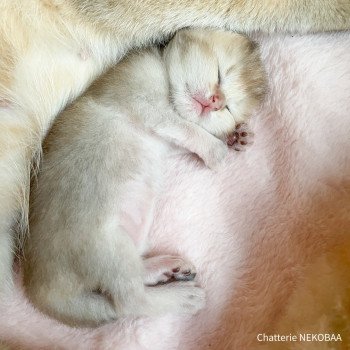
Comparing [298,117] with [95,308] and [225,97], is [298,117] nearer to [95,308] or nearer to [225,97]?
[225,97]

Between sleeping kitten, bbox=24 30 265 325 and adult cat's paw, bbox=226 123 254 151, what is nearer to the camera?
sleeping kitten, bbox=24 30 265 325

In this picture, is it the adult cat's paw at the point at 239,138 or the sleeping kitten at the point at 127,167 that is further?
the adult cat's paw at the point at 239,138

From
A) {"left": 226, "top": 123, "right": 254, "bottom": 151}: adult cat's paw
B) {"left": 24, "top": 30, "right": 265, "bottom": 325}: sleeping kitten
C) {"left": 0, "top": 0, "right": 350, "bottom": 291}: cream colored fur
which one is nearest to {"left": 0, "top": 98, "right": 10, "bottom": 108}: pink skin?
{"left": 0, "top": 0, "right": 350, "bottom": 291}: cream colored fur

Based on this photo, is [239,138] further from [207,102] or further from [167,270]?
[167,270]

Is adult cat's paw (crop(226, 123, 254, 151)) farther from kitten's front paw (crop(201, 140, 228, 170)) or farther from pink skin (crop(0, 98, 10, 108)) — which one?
pink skin (crop(0, 98, 10, 108))

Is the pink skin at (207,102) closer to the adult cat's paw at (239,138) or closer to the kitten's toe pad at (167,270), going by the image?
the adult cat's paw at (239,138)

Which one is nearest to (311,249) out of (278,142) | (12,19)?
(278,142)

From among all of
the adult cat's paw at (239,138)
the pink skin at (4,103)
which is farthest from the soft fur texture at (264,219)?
the pink skin at (4,103)
